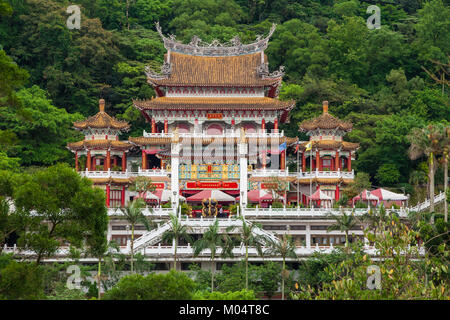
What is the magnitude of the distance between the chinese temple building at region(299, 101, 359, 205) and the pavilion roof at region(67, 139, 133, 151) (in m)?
13.4

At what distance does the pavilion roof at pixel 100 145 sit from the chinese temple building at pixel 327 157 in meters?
13.4

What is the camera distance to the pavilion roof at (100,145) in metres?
53.4

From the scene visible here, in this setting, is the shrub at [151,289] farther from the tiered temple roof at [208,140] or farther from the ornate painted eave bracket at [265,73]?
the ornate painted eave bracket at [265,73]

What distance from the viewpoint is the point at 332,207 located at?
4656 centimetres

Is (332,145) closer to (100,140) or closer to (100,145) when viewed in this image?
(100,145)

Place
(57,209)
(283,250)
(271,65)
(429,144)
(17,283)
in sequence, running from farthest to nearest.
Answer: (271,65) → (429,144) → (283,250) → (57,209) → (17,283)

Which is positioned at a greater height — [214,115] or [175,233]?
[214,115]

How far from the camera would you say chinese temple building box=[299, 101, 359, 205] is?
51500 millimetres

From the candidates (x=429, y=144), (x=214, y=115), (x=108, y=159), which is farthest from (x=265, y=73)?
(x=429, y=144)

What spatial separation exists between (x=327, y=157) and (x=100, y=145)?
16.8 metres

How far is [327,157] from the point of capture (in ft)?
178

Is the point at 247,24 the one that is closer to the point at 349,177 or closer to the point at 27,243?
the point at 349,177

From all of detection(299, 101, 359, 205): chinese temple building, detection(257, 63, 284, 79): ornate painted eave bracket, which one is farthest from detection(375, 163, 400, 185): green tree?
detection(257, 63, 284, 79): ornate painted eave bracket
